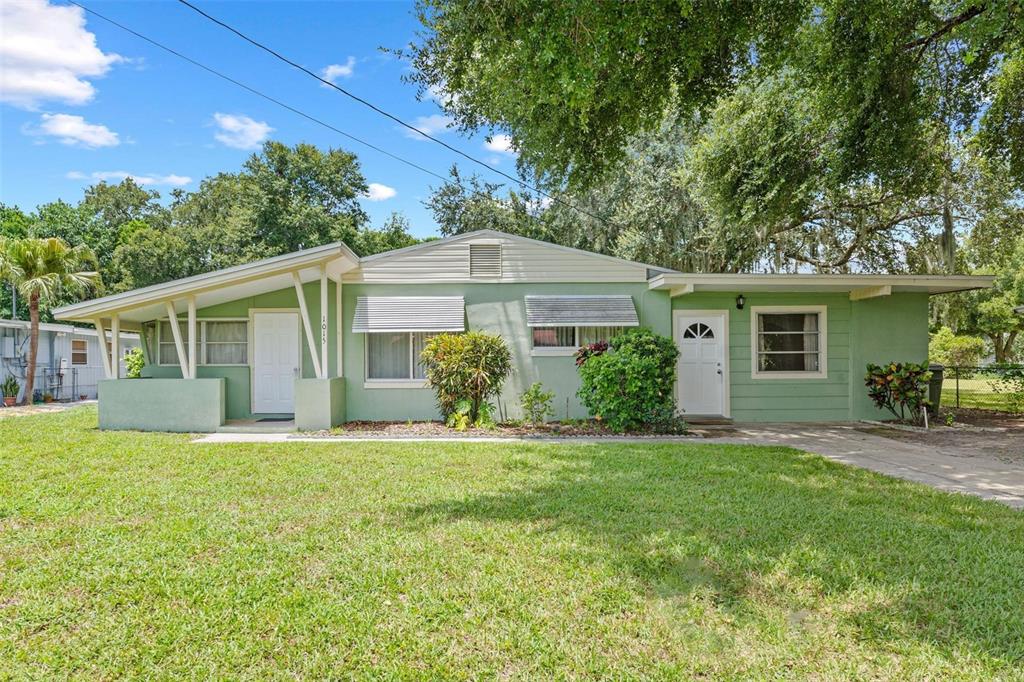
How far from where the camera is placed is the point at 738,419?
32.5ft

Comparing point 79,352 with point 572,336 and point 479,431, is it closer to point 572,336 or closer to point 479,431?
point 479,431

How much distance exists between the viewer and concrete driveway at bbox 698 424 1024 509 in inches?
214

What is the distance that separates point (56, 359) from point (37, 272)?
3477 mm

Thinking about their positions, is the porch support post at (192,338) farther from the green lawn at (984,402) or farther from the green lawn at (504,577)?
the green lawn at (984,402)

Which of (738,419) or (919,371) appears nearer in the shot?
(919,371)

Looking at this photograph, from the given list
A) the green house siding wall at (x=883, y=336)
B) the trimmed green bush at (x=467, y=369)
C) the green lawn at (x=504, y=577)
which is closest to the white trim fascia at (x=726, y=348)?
the green house siding wall at (x=883, y=336)

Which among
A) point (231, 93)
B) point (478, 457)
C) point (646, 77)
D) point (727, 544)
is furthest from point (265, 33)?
point (727, 544)

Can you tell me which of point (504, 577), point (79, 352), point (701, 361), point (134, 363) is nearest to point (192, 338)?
point (134, 363)

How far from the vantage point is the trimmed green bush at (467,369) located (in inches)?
338

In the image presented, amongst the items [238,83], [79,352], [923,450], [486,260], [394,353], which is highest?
[238,83]

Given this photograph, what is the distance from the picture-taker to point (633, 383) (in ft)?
26.3

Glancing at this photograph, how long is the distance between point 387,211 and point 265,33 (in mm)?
17326

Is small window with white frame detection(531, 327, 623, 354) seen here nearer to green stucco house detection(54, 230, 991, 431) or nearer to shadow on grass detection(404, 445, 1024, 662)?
green stucco house detection(54, 230, 991, 431)

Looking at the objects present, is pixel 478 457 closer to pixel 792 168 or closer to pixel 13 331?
pixel 792 168
